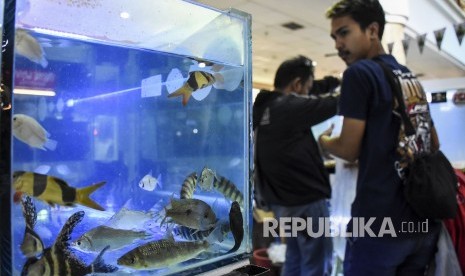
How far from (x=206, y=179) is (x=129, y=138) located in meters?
0.18

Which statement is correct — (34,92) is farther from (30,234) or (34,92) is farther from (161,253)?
(161,253)

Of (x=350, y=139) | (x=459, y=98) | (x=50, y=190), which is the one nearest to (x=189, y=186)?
(x=50, y=190)

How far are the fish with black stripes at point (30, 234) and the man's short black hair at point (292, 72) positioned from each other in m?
1.64

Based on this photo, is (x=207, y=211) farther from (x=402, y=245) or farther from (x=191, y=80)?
(x=402, y=245)

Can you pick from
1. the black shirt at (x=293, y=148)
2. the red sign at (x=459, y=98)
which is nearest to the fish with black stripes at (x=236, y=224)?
the black shirt at (x=293, y=148)

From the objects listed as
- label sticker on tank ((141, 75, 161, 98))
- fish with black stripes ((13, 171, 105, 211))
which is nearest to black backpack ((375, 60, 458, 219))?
label sticker on tank ((141, 75, 161, 98))

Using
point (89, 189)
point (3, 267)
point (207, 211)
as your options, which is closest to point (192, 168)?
point (207, 211)

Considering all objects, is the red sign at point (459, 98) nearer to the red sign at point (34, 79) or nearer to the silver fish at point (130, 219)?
the silver fish at point (130, 219)

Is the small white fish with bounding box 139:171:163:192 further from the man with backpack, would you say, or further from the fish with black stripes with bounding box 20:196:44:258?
the man with backpack

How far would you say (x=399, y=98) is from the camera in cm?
114

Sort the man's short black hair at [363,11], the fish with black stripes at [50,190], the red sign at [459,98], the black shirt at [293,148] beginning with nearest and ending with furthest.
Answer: the fish with black stripes at [50,190] < the man's short black hair at [363,11] < the black shirt at [293,148] < the red sign at [459,98]

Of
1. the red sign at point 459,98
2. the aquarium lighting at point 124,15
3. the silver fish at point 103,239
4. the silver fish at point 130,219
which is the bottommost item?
the silver fish at point 103,239

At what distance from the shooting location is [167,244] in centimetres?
67

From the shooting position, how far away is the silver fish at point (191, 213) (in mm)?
684
